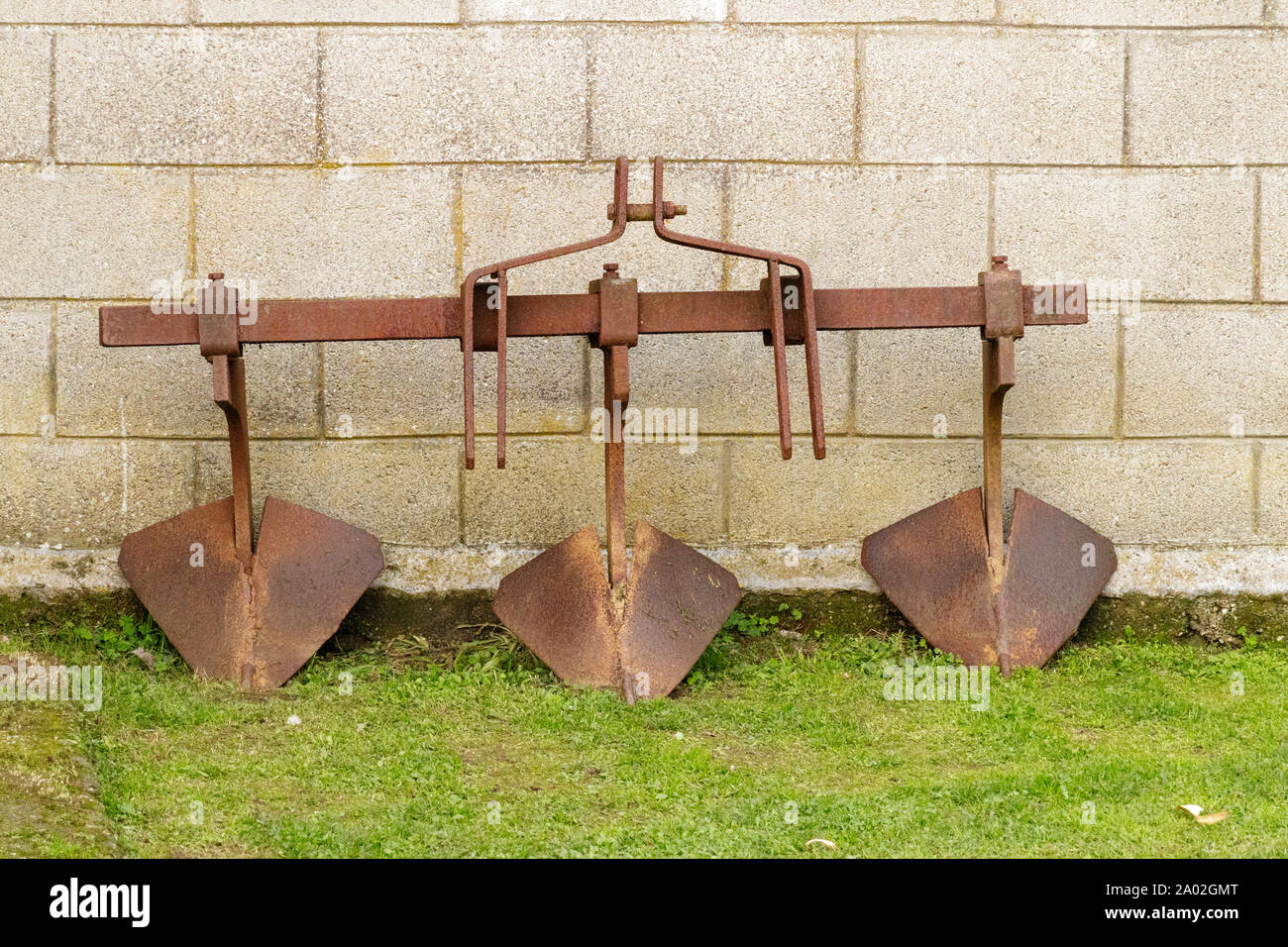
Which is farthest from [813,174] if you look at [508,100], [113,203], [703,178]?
[113,203]

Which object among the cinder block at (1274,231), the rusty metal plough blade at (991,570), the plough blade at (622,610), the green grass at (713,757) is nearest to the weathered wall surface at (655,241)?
the cinder block at (1274,231)

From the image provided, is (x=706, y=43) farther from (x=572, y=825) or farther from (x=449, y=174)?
(x=572, y=825)

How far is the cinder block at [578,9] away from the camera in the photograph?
3744mm

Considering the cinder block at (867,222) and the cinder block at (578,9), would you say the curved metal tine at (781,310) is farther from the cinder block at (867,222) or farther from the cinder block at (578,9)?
the cinder block at (578,9)

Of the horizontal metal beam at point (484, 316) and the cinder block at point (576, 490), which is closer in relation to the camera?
the horizontal metal beam at point (484, 316)

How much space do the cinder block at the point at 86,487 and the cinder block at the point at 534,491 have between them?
2.89ft

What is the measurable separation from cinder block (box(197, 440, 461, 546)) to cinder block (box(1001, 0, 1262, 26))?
2.22m

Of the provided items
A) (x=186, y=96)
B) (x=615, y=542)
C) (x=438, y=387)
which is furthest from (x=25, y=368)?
(x=615, y=542)

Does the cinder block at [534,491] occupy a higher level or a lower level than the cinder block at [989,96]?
lower

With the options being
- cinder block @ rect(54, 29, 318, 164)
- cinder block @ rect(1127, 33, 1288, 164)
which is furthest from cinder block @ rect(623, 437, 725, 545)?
cinder block @ rect(1127, 33, 1288, 164)

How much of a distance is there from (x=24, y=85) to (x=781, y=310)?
2346 millimetres

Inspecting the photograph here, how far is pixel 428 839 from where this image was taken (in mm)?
2518

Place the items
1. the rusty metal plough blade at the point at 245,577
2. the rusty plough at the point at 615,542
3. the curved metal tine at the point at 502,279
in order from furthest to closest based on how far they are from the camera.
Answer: the rusty metal plough blade at the point at 245,577, the rusty plough at the point at 615,542, the curved metal tine at the point at 502,279

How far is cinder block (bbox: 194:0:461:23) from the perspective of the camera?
373 cm
